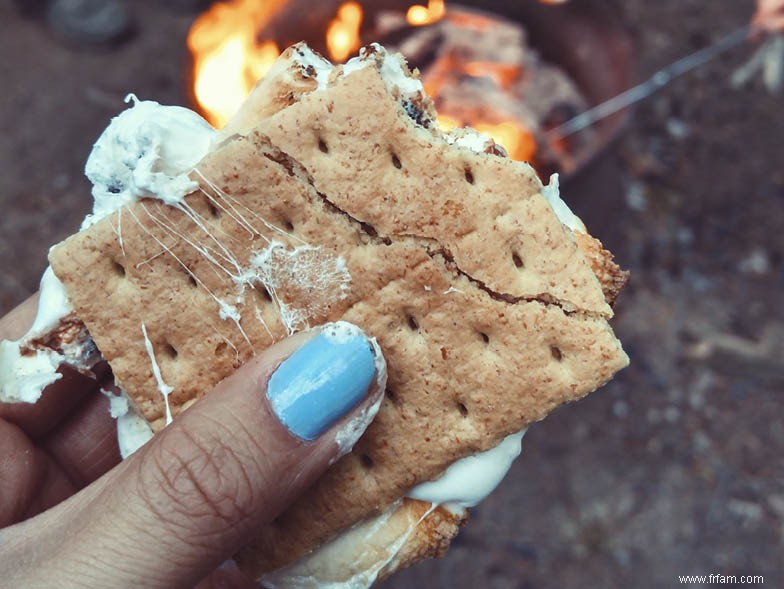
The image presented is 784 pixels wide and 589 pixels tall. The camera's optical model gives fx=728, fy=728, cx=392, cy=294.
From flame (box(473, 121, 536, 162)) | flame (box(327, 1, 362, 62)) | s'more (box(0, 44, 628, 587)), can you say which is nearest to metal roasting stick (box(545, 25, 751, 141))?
flame (box(473, 121, 536, 162))

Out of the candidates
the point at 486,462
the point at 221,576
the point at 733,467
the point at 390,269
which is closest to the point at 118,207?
the point at 390,269

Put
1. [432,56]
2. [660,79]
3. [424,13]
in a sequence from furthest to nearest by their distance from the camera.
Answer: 1. [660,79]
2. [432,56]
3. [424,13]

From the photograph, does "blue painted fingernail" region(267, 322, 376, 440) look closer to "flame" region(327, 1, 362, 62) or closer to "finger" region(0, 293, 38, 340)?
"finger" region(0, 293, 38, 340)

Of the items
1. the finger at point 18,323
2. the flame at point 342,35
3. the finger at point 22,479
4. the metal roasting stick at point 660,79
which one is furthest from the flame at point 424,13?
the finger at point 22,479

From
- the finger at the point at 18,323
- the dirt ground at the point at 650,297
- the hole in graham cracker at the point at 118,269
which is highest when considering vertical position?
the hole in graham cracker at the point at 118,269

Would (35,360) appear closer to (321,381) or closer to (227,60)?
(321,381)

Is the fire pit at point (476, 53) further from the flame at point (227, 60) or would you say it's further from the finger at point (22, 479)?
the finger at point (22, 479)

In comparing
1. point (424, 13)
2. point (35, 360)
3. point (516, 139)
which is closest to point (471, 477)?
point (35, 360)
